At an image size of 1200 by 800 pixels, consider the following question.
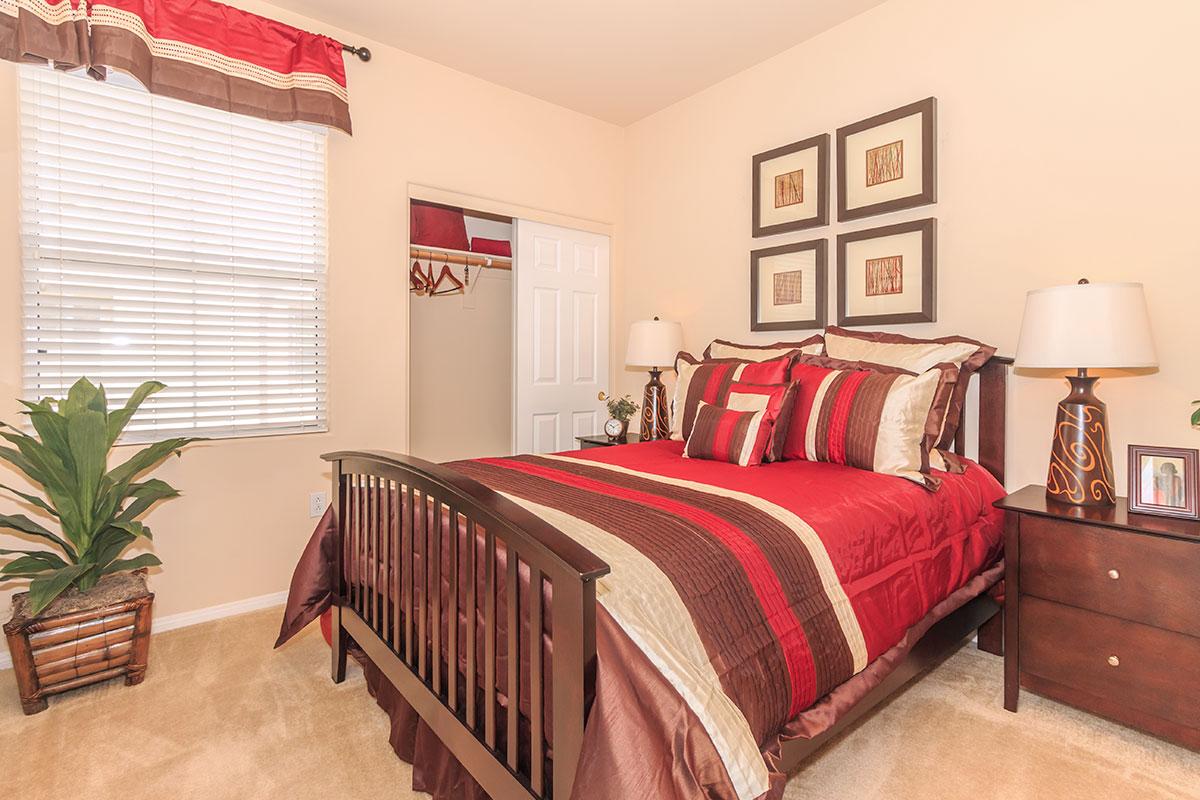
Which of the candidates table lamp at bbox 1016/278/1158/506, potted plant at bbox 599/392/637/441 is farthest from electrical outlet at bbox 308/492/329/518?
table lamp at bbox 1016/278/1158/506

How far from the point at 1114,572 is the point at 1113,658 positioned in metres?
0.25

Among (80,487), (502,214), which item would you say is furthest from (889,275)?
(80,487)

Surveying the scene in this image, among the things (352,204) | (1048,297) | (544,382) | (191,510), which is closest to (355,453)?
(191,510)

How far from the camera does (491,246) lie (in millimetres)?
4445

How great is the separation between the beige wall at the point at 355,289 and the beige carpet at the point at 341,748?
69 centimetres

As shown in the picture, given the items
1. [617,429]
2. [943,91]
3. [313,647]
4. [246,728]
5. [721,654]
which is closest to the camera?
[721,654]

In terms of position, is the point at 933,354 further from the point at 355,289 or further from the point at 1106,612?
the point at 355,289

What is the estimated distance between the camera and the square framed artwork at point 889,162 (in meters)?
2.62

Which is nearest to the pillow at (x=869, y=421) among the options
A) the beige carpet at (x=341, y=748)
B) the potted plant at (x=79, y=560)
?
the beige carpet at (x=341, y=748)

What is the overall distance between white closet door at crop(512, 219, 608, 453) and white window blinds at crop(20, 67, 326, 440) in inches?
47.4

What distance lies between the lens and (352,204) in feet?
9.98

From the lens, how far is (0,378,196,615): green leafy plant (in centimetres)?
198

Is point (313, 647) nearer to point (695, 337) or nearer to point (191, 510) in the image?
point (191, 510)

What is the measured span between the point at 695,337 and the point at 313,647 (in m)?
2.57
